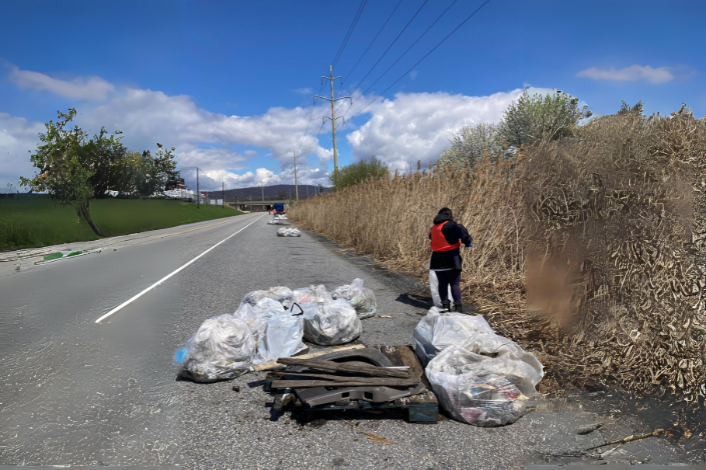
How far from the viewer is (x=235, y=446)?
2.62 meters

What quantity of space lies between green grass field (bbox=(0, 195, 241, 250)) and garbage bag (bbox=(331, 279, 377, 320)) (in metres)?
19.0

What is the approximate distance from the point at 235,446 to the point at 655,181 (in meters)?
4.11

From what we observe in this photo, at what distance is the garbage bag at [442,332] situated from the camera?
11.7 feet

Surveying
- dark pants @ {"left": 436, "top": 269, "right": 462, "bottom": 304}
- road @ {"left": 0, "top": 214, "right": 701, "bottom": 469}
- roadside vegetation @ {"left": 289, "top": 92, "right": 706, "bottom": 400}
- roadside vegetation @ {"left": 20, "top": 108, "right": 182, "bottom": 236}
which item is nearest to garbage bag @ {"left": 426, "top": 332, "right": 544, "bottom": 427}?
road @ {"left": 0, "top": 214, "right": 701, "bottom": 469}

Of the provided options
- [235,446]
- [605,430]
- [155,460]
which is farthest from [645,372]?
[155,460]

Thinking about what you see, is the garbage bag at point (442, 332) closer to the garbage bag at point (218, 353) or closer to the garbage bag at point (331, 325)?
the garbage bag at point (331, 325)

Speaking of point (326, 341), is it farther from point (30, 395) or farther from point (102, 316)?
point (102, 316)

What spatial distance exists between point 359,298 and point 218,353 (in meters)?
2.31

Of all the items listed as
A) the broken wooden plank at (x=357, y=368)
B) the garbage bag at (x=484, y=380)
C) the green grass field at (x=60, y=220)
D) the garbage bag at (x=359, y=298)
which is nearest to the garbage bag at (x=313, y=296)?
the garbage bag at (x=359, y=298)

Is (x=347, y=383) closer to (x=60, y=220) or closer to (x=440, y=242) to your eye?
(x=440, y=242)

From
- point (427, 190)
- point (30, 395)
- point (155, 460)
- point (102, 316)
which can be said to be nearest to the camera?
point (155, 460)

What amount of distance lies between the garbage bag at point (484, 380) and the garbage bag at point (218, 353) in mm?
1753

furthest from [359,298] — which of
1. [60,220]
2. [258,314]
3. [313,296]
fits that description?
[60,220]

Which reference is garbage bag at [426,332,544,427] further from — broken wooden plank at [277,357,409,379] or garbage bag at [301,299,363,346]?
garbage bag at [301,299,363,346]
